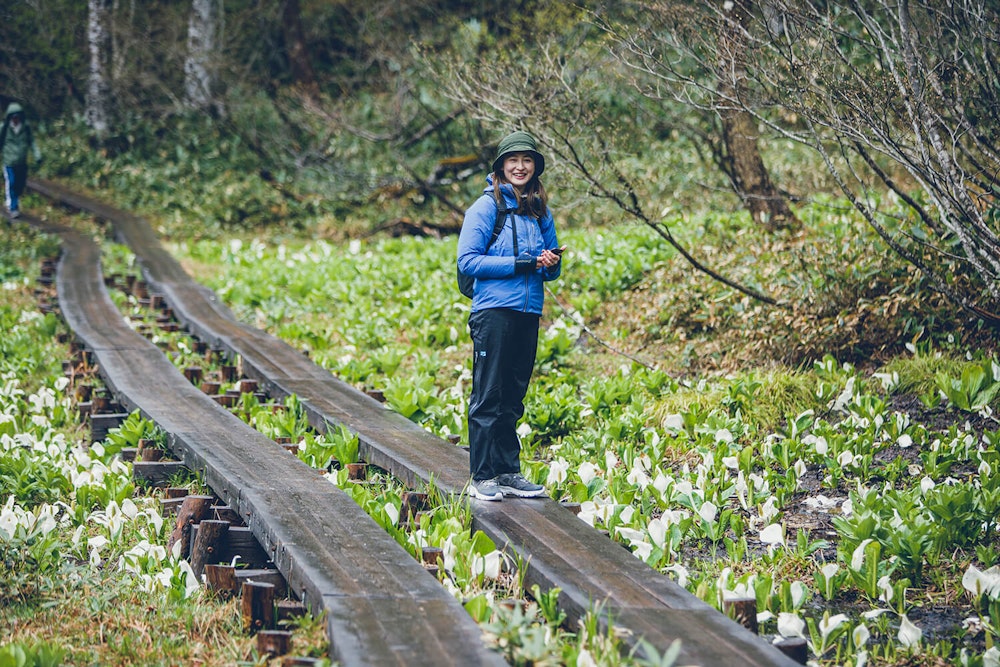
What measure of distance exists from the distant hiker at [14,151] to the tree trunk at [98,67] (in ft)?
17.9

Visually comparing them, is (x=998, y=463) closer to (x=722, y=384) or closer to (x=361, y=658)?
(x=722, y=384)

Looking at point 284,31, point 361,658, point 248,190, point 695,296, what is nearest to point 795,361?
point 695,296

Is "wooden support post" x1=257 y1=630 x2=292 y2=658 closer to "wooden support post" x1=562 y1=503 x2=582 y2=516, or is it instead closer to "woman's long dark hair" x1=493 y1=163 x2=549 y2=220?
"wooden support post" x1=562 y1=503 x2=582 y2=516

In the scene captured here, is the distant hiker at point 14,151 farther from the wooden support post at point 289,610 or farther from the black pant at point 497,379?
the wooden support post at point 289,610

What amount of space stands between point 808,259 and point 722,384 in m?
1.95

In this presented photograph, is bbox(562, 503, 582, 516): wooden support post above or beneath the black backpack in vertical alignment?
beneath

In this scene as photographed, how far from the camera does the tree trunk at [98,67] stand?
2206cm

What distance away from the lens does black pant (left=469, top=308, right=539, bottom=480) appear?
5.28 meters

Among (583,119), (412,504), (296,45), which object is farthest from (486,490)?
(296,45)

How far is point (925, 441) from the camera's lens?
248 inches

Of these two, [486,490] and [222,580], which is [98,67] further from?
[222,580]

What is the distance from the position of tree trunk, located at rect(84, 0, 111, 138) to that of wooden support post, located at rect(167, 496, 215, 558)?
20020mm

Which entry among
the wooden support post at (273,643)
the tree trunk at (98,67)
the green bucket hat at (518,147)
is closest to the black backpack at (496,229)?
the green bucket hat at (518,147)

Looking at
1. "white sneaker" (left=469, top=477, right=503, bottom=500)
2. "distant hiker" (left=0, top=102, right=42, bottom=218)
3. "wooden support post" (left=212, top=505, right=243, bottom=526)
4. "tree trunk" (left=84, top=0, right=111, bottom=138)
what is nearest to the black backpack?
"white sneaker" (left=469, top=477, right=503, bottom=500)
